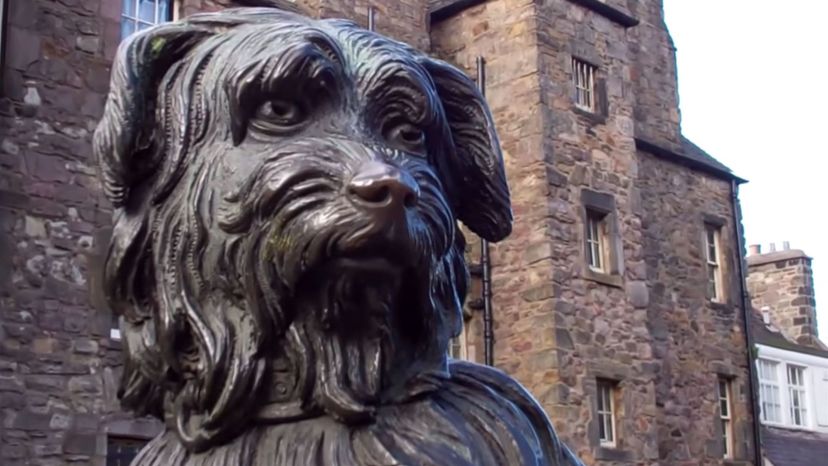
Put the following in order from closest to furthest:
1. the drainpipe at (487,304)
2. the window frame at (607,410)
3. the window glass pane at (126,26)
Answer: the window glass pane at (126,26) < the drainpipe at (487,304) < the window frame at (607,410)

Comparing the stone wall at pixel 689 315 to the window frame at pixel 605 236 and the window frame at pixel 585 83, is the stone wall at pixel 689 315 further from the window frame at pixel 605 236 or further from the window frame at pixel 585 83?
the window frame at pixel 585 83

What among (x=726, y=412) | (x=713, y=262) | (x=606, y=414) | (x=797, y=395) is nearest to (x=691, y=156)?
(x=713, y=262)

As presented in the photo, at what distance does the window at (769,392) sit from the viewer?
2439 centimetres

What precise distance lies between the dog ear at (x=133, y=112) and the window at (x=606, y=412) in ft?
48.8

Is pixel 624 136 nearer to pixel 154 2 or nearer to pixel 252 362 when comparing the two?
pixel 154 2

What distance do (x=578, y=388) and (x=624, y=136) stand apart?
405 cm

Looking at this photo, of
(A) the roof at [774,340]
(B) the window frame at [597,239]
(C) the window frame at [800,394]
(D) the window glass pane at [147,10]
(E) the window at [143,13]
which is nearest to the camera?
(E) the window at [143,13]

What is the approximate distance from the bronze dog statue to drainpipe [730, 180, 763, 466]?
1903 cm

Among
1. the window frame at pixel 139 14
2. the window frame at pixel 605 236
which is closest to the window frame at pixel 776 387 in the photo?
the window frame at pixel 605 236

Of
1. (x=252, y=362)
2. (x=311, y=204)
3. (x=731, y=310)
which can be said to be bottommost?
(x=252, y=362)

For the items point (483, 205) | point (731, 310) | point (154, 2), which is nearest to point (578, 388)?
point (731, 310)

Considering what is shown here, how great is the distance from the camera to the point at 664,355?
1872 centimetres

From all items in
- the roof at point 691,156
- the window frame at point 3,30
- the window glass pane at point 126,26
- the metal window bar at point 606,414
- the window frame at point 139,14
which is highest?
the roof at point 691,156

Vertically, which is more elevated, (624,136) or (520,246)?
(624,136)
